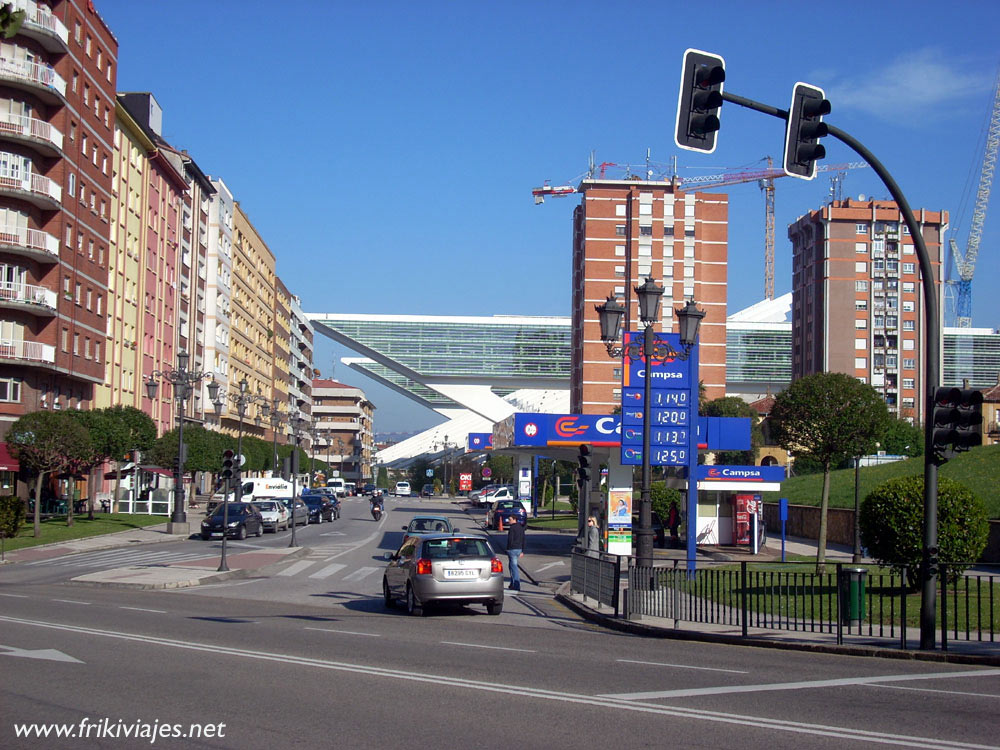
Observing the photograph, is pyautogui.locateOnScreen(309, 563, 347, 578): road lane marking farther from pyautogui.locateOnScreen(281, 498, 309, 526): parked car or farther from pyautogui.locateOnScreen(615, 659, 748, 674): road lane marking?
pyautogui.locateOnScreen(281, 498, 309, 526): parked car

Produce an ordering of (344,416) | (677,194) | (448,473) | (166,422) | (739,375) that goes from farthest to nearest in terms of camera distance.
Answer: (344,416)
(739,375)
(448,473)
(677,194)
(166,422)

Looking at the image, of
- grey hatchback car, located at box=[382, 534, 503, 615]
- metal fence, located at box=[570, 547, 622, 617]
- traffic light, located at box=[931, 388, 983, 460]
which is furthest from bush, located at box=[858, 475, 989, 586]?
grey hatchback car, located at box=[382, 534, 503, 615]

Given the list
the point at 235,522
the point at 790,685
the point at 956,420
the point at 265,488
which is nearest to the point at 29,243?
the point at 235,522

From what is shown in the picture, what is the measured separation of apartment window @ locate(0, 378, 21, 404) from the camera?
4691 centimetres

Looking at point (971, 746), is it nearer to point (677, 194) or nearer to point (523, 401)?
point (677, 194)

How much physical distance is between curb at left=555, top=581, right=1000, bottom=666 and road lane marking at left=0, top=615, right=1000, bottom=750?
699 millimetres

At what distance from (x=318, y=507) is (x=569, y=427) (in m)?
28.2

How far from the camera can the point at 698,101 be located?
35.4 ft

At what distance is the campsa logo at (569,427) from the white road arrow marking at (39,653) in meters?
22.7

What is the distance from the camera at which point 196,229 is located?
8012cm

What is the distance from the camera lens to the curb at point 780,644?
1323 centimetres

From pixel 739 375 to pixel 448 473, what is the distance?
42.8 metres

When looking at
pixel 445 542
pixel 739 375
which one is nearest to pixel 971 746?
pixel 445 542

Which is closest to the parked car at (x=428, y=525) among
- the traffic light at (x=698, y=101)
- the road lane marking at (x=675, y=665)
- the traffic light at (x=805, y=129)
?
the road lane marking at (x=675, y=665)
